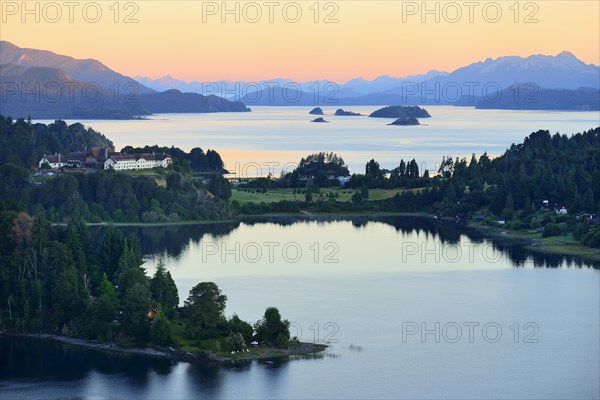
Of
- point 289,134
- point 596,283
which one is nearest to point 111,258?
point 596,283

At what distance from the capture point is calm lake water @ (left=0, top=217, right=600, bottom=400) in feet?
71.5

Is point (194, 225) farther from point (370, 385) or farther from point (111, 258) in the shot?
point (370, 385)

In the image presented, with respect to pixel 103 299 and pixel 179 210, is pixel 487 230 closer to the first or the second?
pixel 179 210

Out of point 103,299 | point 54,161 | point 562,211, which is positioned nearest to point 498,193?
point 562,211

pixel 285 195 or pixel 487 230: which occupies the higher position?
pixel 285 195

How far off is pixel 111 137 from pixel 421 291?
210 ft

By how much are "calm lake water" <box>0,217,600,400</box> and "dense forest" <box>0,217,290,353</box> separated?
30.7 inches

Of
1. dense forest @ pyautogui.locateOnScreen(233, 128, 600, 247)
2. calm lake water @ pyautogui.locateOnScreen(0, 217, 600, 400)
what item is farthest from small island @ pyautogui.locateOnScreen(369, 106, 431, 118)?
calm lake water @ pyautogui.locateOnScreen(0, 217, 600, 400)

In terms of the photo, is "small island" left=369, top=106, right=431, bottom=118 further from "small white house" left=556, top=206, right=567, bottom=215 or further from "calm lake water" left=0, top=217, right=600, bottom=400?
"calm lake water" left=0, top=217, right=600, bottom=400

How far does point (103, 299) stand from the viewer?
82.3 ft

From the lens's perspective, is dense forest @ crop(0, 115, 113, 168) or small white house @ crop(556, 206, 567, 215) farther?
dense forest @ crop(0, 115, 113, 168)

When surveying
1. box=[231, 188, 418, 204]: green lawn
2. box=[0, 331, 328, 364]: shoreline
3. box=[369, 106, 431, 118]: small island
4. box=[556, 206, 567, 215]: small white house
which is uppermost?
box=[369, 106, 431, 118]: small island

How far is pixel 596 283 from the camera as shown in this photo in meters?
31.8

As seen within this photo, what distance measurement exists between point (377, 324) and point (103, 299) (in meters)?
5.77
